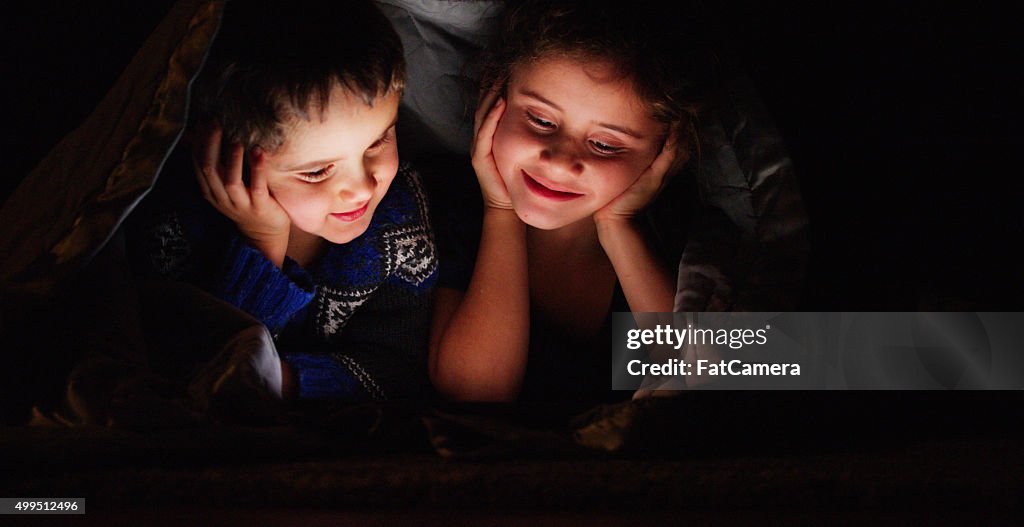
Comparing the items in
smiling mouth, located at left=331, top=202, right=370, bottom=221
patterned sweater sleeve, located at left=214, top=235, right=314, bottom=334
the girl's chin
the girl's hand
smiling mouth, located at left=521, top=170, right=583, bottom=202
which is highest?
the girl's hand

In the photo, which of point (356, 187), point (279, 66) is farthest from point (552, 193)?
point (279, 66)

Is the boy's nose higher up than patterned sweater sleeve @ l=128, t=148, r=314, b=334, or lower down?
higher up

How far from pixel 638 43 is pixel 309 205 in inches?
16.7

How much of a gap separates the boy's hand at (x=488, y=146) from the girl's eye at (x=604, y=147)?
5.0 inches

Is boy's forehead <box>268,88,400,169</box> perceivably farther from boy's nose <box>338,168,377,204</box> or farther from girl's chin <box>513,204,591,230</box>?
girl's chin <box>513,204,591,230</box>

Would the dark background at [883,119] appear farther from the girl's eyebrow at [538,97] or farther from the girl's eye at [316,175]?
the girl's eye at [316,175]

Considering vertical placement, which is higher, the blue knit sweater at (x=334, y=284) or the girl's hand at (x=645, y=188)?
the girl's hand at (x=645, y=188)

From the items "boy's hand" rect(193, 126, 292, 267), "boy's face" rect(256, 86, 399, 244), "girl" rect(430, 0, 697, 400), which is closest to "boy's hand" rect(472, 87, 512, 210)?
"girl" rect(430, 0, 697, 400)

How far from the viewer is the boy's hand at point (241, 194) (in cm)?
97

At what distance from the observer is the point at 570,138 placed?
39.4 inches

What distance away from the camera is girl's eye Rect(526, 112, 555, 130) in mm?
1014

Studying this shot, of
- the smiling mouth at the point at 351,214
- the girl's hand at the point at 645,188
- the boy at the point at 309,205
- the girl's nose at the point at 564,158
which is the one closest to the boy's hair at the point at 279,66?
the boy at the point at 309,205

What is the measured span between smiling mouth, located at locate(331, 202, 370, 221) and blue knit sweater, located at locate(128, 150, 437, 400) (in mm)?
Result: 72

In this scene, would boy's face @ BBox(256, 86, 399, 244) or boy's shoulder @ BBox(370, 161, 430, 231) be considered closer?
boy's face @ BBox(256, 86, 399, 244)
